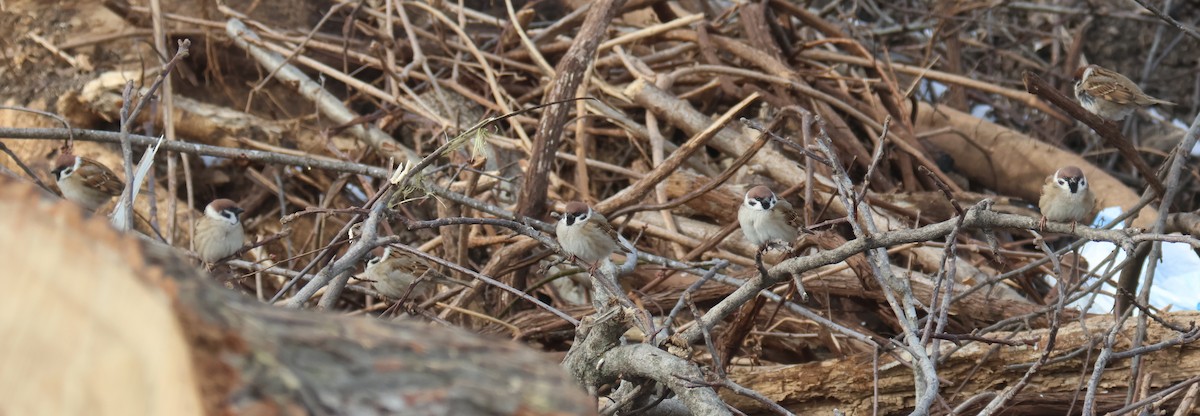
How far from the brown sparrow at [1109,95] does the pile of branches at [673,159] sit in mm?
514

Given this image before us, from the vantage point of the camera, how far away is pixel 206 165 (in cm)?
559

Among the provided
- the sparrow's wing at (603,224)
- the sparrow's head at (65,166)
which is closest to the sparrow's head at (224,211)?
the sparrow's head at (65,166)

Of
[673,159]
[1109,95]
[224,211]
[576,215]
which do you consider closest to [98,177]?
[224,211]

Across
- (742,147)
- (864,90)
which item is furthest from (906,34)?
(742,147)

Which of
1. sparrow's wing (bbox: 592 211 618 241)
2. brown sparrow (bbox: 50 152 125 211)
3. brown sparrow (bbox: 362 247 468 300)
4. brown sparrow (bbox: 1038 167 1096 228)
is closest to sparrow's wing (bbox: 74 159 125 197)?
brown sparrow (bbox: 50 152 125 211)

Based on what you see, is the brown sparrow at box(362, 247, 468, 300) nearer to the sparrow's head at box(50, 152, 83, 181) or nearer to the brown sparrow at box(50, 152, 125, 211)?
the brown sparrow at box(50, 152, 125, 211)

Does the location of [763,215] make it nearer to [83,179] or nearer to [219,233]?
[219,233]

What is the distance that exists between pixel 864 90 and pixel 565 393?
4723 mm

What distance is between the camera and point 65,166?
15.1 feet

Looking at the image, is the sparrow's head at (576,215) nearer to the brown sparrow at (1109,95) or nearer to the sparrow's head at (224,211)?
the sparrow's head at (224,211)

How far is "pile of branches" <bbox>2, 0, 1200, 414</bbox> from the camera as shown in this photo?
11.2 ft

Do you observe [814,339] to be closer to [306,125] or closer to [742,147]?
[742,147]

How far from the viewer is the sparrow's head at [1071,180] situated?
413cm

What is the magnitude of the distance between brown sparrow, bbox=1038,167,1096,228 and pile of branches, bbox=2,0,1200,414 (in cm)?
15
